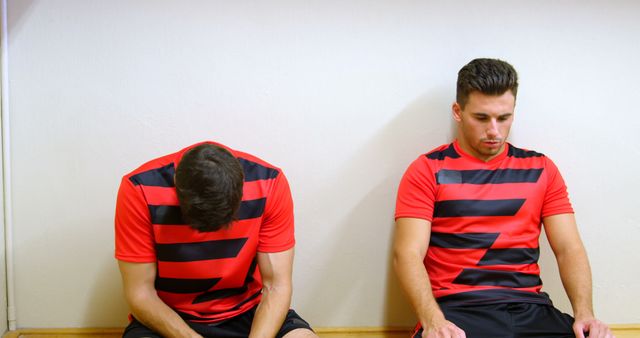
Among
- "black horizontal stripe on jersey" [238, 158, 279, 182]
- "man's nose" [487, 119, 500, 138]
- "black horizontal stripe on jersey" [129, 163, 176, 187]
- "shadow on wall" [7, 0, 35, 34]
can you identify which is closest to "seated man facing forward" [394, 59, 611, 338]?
"man's nose" [487, 119, 500, 138]

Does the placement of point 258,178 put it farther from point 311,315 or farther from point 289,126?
point 311,315

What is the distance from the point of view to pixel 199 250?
5.10 ft

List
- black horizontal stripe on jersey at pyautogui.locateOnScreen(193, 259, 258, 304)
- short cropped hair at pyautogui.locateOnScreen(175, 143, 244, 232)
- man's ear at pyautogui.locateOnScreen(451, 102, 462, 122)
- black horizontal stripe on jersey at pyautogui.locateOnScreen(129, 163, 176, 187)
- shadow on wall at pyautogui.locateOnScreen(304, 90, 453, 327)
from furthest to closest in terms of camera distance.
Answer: shadow on wall at pyautogui.locateOnScreen(304, 90, 453, 327) → man's ear at pyautogui.locateOnScreen(451, 102, 462, 122) → black horizontal stripe on jersey at pyautogui.locateOnScreen(193, 259, 258, 304) → black horizontal stripe on jersey at pyautogui.locateOnScreen(129, 163, 176, 187) → short cropped hair at pyautogui.locateOnScreen(175, 143, 244, 232)

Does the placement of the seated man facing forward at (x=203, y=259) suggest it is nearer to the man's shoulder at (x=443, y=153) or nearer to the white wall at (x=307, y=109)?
the white wall at (x=307, y=109)

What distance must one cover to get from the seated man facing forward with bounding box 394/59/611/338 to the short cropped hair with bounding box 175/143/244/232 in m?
0.60

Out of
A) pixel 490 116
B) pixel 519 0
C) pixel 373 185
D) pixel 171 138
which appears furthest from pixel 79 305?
pixel 519 0

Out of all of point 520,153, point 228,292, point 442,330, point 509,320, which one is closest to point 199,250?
point 228,292

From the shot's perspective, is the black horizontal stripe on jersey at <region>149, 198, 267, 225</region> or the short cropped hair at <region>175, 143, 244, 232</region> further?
the black horizontal stripe on jersey at <region>149, 198, 267, 225</region>

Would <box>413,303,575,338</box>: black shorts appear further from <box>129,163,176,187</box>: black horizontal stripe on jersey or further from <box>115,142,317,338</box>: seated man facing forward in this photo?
<box>129,163,176,187</box>: black horizontal stripe on jersey

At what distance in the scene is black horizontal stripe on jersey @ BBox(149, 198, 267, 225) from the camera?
59.6 inches

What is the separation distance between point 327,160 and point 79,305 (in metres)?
0.98

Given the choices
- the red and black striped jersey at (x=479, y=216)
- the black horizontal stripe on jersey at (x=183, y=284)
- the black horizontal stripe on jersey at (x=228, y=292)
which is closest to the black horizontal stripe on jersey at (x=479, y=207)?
the red and black striped jersey at (x=479, y=216)

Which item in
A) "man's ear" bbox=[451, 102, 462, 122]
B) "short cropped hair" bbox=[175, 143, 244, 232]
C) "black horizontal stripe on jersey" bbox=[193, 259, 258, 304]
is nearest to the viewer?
"short cropped hair" bbox=[175, 143, 244, 232]

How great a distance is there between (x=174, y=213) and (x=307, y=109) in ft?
1.92
